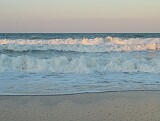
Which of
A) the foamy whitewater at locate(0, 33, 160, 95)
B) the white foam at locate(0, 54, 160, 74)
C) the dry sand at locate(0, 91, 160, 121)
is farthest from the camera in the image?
the white foam at locate(0, 54, 160, 74)

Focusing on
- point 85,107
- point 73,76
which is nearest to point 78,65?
point 73,76

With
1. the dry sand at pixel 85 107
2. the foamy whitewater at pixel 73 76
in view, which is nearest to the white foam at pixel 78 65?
the foamy whitewater at pixel 73 76

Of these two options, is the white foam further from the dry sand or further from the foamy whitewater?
the dry sand

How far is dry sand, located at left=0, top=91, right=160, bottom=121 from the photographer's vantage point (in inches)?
215

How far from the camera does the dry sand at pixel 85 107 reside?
545 centimetres

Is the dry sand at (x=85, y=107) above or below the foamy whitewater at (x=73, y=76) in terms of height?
above

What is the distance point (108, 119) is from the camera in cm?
533

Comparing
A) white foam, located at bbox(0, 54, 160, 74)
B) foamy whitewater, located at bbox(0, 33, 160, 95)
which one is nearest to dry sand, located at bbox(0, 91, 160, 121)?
foamy whitewater, located at bbox(0, 33, 160, 95)

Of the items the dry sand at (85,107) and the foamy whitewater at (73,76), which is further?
the foamy whitewater at (73,76)

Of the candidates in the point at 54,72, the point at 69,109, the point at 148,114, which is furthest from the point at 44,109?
the point at 54,72

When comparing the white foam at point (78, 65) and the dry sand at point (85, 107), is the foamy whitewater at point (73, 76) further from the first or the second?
the dry sand at point (85, 107)

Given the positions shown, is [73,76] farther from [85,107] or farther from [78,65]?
[85,107]

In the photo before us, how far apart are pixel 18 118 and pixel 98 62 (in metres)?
7.67

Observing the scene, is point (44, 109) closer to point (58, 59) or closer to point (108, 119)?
point (108, 119)
